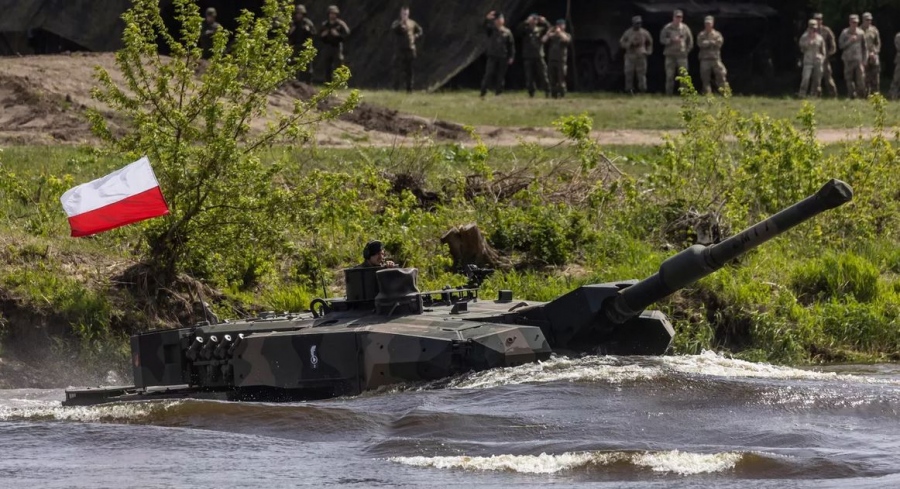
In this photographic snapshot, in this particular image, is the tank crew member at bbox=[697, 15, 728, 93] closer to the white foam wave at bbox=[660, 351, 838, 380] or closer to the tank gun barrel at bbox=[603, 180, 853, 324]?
the white foam wave at bbox=[660, 351, 838, 380]

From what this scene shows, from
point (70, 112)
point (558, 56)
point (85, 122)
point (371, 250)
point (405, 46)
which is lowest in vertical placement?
point (371, 250)

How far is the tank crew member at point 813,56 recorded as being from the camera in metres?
35.5

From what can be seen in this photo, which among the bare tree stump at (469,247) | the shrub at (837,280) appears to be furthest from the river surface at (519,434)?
the bare tree stump at (469,247)

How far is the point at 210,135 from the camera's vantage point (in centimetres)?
1933

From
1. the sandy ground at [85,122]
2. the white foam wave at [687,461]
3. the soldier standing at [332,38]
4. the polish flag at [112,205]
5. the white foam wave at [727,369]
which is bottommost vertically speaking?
the white foam wave at [687,461]

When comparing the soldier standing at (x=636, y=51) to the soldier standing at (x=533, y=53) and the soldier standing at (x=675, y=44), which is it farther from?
the soldier standing at (x=533, y=53)

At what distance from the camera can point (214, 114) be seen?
19172mm

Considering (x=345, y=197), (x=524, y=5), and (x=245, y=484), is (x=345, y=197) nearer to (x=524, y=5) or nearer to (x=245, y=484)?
(x=245, y=484)

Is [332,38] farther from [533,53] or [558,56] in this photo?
[558,56]

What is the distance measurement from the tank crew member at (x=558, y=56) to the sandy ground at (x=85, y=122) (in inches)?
235

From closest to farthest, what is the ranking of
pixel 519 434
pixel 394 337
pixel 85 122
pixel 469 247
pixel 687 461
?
pixel 687 461, pixel 519 434, pixel 394 337, pixel 469 247, pixel 85 122

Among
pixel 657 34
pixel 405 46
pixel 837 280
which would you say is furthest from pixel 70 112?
pixel 657 34

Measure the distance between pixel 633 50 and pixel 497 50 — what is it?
3152 mm

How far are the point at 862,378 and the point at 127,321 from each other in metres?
8.10
